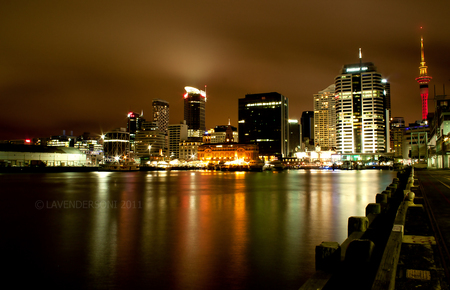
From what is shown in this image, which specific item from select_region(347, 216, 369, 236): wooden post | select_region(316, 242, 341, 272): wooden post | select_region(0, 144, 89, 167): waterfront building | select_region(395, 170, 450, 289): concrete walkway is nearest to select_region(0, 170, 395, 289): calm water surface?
select_region(347, 216, 369, 236): wooden post

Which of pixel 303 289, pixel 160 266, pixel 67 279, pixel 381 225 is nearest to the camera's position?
pixel 303 289

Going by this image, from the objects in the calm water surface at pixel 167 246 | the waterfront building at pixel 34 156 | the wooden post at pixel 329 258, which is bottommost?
the calm water surface at pixel 167 246

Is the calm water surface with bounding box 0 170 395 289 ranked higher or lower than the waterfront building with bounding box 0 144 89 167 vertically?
lower

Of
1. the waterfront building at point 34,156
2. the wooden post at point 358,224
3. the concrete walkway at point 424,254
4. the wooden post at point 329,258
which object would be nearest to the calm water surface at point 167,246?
the wooden post at point 358,224

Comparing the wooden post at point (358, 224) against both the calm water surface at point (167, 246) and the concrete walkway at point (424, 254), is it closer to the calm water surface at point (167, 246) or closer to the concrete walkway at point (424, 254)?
the concrete walkway at point (424, 254)

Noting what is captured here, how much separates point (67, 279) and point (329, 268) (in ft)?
27.2

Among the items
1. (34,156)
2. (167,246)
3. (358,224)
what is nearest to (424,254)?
(358,224)

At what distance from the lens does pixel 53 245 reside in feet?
51.7

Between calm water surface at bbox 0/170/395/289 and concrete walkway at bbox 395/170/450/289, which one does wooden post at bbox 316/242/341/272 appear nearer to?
concrete walkway at bbox 395/170/450/289

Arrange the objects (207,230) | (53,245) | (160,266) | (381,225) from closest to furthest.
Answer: (160,266) → (381,225) → (53,245) → (207,230)

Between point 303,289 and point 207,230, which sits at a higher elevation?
point 303,289

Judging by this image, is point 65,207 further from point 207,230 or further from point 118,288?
point 118,288

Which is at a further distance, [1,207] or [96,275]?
[1,207]

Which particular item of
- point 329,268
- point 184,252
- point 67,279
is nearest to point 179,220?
point 184,252
